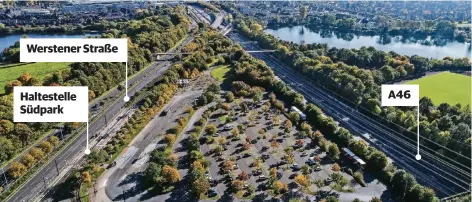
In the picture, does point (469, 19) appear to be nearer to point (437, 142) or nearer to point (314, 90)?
point (314, 90)

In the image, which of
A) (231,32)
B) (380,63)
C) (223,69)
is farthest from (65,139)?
(231,32)

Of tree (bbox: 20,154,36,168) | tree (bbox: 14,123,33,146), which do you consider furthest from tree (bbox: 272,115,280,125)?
tree (bbox: 14,123,33,146)

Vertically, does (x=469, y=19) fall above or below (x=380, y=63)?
above

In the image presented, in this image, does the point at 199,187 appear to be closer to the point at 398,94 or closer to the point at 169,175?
the point at 169,175

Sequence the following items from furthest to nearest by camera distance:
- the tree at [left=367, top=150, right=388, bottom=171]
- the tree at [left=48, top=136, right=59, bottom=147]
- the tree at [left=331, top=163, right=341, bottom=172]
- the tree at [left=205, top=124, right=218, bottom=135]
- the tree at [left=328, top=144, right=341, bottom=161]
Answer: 1. the tree at [left=205, top=124, right=218, bottom=135]
2. the tree at [left=48, top=136, right=59, bottom=147]
3. the tree at [left=328, top=144, right=341, bottom=161]
4. the tree at [left=367, top=150, right=388, bottom=171]
5. the tree at [left=331, top=163, right=341, bottom=172]

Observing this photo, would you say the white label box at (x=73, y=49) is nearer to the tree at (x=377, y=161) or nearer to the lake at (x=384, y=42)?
the tree at (x=377, y=161)

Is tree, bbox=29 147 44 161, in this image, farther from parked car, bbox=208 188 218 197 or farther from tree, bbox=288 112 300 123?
tree, bbox=288 112 300 123
